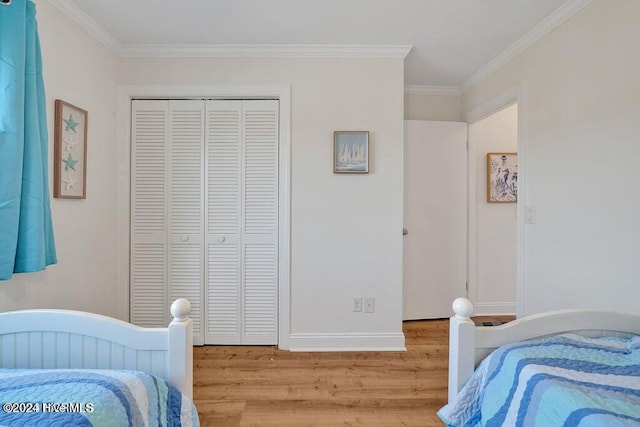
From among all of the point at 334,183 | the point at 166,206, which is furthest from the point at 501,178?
the point at 166,206

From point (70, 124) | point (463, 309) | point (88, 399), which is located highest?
point (70, 124)

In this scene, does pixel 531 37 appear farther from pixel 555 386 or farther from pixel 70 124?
pixel 70 124

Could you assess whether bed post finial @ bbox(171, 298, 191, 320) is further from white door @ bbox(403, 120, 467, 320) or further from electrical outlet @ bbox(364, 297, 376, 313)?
white door @ bbox(403, 120, 467, 320)

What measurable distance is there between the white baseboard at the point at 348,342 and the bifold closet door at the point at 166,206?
30.9 inches

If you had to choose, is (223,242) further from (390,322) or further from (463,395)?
(463,395)

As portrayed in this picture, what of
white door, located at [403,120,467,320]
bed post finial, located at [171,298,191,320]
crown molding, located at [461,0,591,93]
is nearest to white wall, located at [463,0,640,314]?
crown molding, located at [461,0,591,93]

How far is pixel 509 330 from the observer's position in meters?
1.18

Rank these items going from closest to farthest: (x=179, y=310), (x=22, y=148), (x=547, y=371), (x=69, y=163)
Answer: (x=547, y=371)
(x=179, y=310)
(x=22, y=148)
(x=69, y=163)

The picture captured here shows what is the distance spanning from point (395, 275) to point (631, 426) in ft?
5.62

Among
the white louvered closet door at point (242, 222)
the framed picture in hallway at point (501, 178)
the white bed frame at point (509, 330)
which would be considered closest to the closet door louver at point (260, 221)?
the white louvered closet door at point (242, 222)

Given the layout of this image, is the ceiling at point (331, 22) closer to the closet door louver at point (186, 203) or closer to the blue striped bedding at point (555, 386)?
the closet door louver at point (186, 203)

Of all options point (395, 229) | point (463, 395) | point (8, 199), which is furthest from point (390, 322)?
point (8, 199)

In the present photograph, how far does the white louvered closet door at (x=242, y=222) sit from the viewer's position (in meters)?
2.45

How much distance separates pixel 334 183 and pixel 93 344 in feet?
5.68
